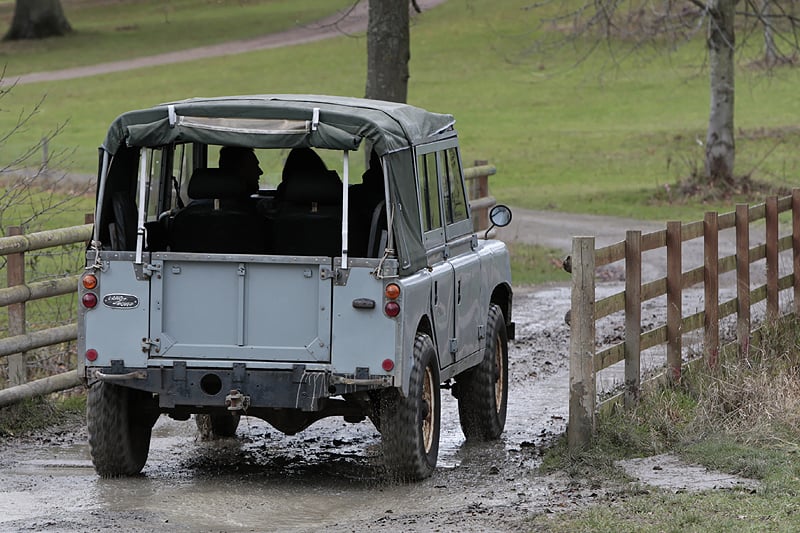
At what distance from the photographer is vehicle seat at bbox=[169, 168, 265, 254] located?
9.09 m

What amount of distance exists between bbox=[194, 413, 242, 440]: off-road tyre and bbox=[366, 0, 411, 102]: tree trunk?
34.9 feet

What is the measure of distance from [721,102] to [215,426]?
19.8m

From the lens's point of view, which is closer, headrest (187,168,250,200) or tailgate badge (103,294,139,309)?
tailgate badge (103,294,139,309)

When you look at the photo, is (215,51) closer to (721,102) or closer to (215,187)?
(721,102)

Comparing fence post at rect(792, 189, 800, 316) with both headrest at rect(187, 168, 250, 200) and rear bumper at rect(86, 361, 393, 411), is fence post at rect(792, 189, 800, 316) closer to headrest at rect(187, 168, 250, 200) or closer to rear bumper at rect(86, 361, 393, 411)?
headrest at rect(187, 168, 250, 200)

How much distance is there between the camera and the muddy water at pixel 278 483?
7.79m

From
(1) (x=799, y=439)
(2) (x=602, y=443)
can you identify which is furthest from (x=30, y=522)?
(1) (x=799, y=439)

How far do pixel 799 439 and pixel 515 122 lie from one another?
117 ft

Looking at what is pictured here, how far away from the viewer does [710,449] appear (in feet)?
29.6

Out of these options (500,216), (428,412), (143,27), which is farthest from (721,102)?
(143,27)

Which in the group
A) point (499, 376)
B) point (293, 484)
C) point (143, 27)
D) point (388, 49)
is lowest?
point (293, 484)

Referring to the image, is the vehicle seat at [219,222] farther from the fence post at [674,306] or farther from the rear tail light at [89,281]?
the fence post at [674,306]

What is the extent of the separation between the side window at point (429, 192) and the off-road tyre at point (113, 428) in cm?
202

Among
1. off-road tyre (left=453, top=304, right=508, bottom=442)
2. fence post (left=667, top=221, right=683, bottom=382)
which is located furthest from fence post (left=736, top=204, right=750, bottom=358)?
off-road tyre (left=453, top=304, right=508, bottom=442)
